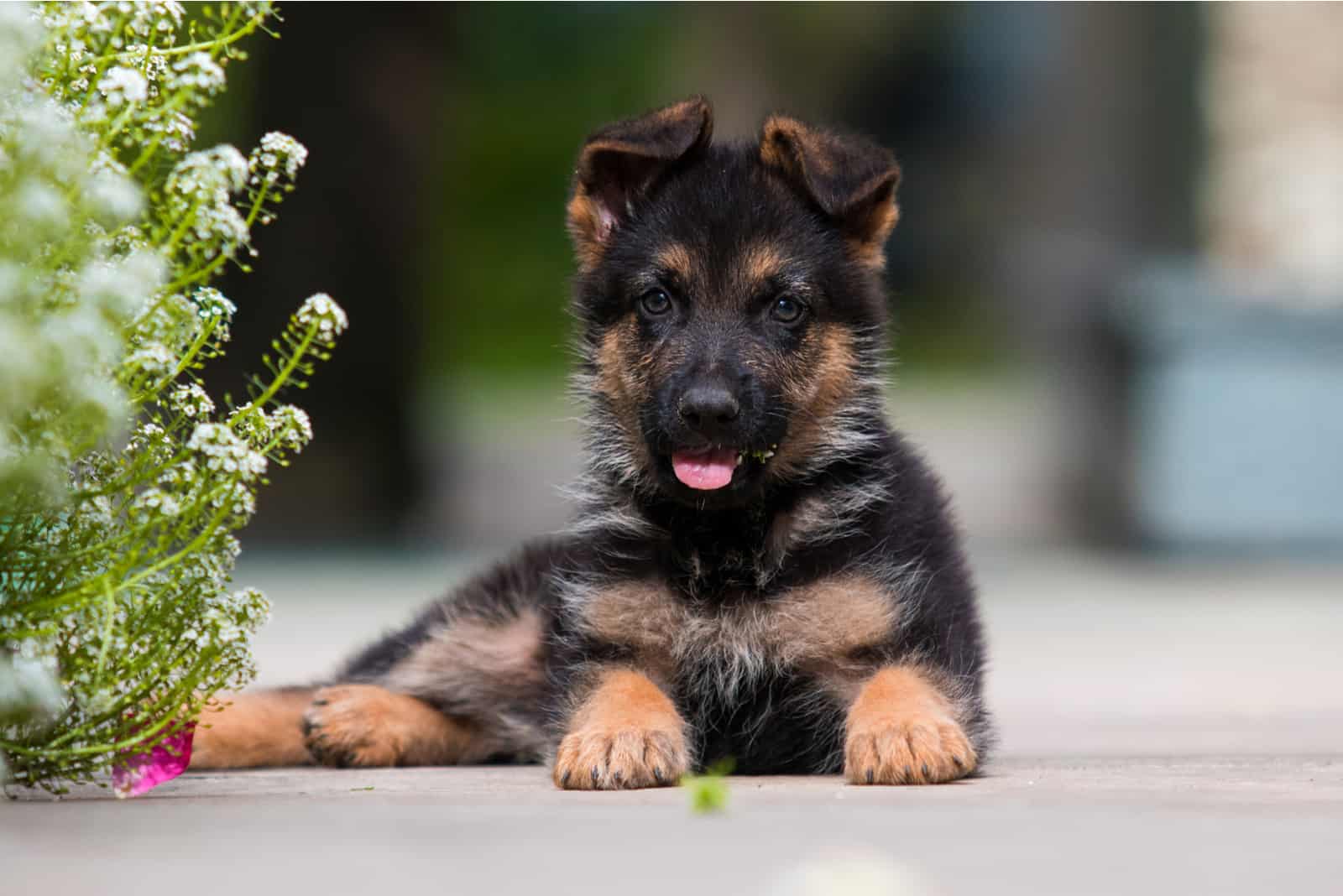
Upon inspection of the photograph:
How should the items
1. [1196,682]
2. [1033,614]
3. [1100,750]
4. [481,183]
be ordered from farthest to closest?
[481,183] < [1033,614] < [1196,682] < [1100,750]

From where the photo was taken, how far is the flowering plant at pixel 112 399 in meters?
3.44

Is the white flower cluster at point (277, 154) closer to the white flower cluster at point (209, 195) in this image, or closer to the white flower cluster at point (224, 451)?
the white flower cluster at point (209, 195)

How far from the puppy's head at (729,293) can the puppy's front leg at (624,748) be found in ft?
1.89

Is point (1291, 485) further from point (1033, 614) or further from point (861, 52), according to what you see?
point (861, 52)

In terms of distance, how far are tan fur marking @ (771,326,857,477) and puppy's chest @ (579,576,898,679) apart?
40 cm

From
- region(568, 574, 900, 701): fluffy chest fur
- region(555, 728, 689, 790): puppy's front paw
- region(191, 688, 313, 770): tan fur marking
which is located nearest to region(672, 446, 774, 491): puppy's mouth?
region(568, 574, 900, 701): fluffy chest fur

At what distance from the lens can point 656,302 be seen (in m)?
4.99

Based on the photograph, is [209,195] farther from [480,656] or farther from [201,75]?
[480,656]

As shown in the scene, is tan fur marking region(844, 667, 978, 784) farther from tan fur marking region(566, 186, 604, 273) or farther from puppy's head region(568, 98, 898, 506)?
tan fur marking region(566, 186, 604, 273)

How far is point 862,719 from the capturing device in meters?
4.34

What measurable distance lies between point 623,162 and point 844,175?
0.59 metres

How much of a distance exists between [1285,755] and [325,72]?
883 centimetres

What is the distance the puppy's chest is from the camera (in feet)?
15.2

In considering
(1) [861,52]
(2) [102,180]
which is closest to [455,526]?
(2) [102,180]
